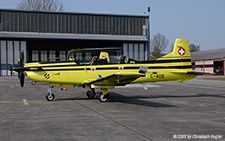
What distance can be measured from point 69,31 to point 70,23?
147 centimetres

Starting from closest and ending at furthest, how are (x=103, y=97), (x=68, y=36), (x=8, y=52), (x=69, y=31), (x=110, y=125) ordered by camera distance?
(x=110, y=125), (x=103, y=97), (x=8, y=52), (x=68, y=36), (x=69, y=31)

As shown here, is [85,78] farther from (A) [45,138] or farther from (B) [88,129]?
(A) [45,138]

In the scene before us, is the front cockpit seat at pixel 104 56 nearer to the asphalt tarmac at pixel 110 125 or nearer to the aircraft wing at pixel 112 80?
the aircraft wing at pixel 112 80

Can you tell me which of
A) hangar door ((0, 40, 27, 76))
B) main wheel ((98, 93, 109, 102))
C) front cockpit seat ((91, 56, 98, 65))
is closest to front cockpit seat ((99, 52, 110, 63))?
front cockpit seat ((91, 56, 98, 65))

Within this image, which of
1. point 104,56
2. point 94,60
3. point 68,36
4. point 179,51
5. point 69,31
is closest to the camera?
point 94,60

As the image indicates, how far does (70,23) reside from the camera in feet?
141

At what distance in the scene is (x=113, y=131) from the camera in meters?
6.11

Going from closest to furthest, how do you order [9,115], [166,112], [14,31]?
[9,115], [166,112], [14,31]

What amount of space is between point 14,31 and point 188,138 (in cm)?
4121

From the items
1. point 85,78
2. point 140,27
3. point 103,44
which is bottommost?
point 85,78

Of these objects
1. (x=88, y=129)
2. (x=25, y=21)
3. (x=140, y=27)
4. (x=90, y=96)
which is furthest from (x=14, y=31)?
(x=88, y=129)

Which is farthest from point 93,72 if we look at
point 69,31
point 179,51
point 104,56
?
point 69,31

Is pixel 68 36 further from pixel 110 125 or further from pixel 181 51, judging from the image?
pixel 110 125

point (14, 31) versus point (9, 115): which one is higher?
point (14, 31)
